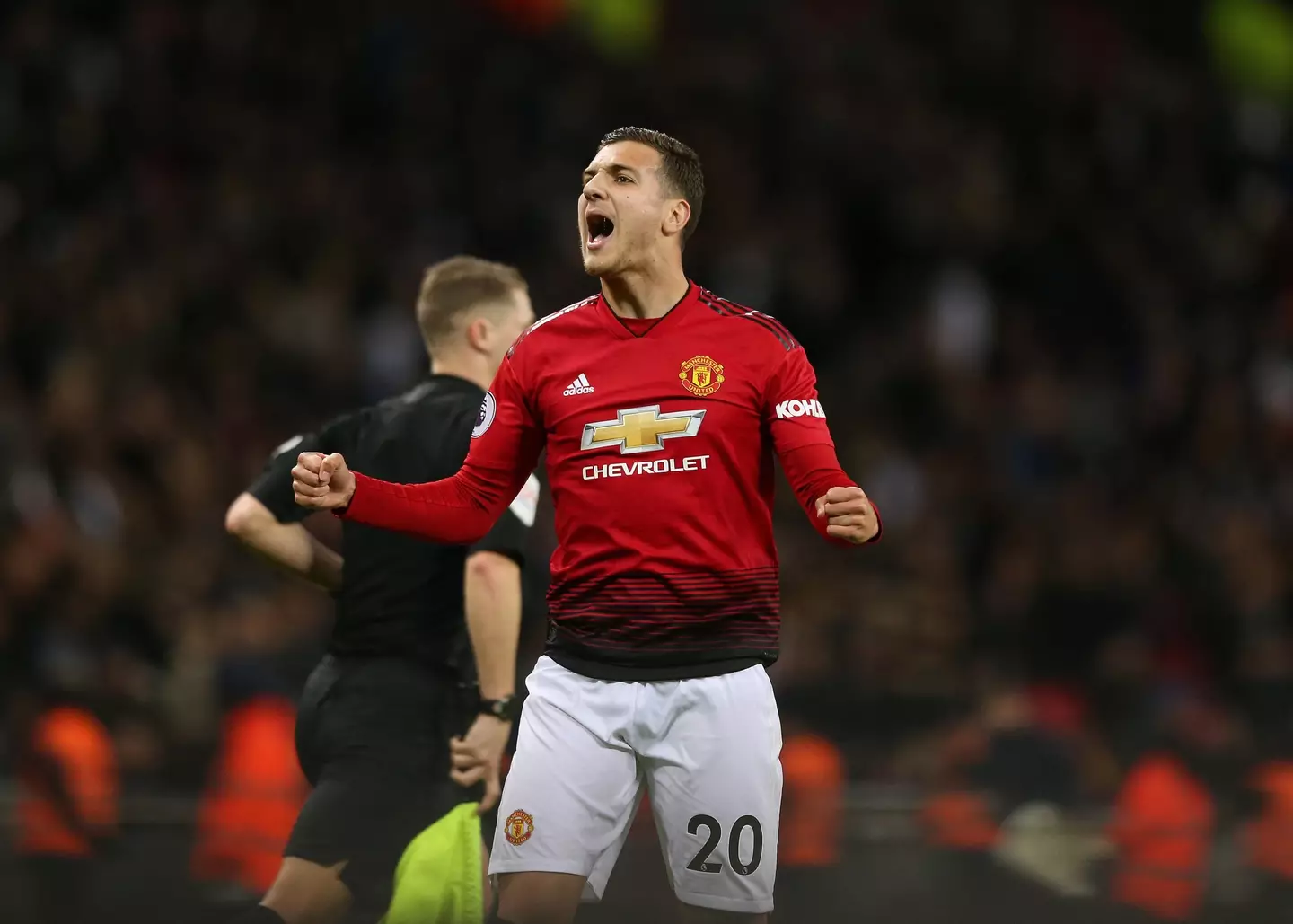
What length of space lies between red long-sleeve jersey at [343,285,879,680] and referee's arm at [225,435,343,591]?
2.17ft

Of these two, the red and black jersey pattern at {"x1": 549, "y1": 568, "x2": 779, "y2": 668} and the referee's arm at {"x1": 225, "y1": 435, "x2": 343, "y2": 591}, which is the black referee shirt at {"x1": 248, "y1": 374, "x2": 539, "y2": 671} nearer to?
the referee's arm at {"x1": 225, "y1": 435, "x2": 343, "y2": 591}

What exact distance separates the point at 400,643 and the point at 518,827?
0.76 meters

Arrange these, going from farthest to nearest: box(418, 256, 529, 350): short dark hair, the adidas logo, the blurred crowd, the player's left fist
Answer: the blurred crowd → box(418, 256, 529, 350): short dark hair → the adidas logo → the player's left fist

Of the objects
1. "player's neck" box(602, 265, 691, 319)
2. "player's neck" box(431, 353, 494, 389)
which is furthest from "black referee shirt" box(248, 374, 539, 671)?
"player's neck" box(602, 265, 691, 319)

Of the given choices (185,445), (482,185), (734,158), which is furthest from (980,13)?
(185,445)

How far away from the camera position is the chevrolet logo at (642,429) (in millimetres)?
3492

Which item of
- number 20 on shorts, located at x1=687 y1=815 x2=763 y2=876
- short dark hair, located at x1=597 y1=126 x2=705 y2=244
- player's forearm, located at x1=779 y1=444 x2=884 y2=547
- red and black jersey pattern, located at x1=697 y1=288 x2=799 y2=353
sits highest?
short dark hair, located at x1=597 y1=126 x2=705 y2=244

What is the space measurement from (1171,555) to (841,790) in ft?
8.19

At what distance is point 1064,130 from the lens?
1244cm

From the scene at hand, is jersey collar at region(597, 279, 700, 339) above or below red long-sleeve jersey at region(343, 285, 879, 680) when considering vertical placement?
above

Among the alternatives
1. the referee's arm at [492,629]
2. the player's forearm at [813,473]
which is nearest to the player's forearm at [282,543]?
the referee's arm at [492,629]

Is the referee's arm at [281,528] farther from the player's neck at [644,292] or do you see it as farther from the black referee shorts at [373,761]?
the player's neck at [644,292]

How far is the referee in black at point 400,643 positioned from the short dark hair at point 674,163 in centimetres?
70

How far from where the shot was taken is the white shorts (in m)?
3.42
